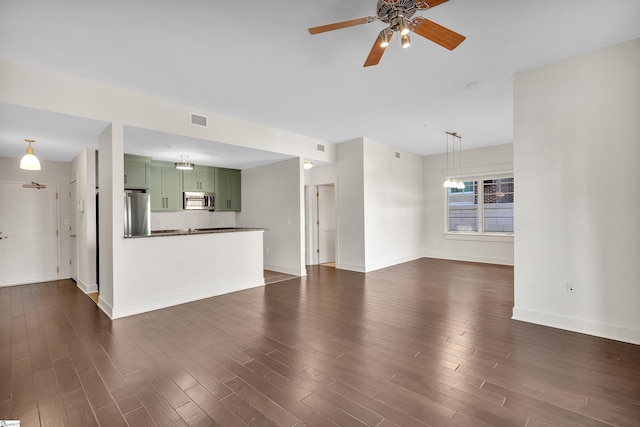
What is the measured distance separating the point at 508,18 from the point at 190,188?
6.50 m

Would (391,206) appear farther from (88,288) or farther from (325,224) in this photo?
(88,288)

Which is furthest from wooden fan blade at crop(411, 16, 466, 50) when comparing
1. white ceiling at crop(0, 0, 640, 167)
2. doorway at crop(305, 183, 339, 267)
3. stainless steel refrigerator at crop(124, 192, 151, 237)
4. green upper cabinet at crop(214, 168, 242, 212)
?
green upper cabinet at crop(214, 168, 242, 212)

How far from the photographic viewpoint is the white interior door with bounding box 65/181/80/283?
5.88m

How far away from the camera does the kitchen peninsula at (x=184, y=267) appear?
3.96 metres

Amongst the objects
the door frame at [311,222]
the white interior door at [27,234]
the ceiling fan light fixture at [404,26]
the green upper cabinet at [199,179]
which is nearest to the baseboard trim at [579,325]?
the ceiling fan light fixture at [404,26]

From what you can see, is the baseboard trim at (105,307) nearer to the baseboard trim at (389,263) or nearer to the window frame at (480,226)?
the baseboard trim at (389,263)

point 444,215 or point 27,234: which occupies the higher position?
point 444,215

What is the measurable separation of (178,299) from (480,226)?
7.12 meters

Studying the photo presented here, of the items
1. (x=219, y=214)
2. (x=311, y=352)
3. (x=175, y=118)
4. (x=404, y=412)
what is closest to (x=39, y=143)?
(x=175, y=118)

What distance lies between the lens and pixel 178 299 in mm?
4375

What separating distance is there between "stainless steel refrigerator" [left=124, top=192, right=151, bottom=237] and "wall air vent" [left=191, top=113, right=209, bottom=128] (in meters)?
1.58

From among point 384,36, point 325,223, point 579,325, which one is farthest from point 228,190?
point 579,325

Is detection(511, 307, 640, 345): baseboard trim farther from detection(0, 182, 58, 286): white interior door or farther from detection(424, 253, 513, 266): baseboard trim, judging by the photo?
detection(0, 182, 58, 286): white interior door

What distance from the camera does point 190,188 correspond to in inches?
275
